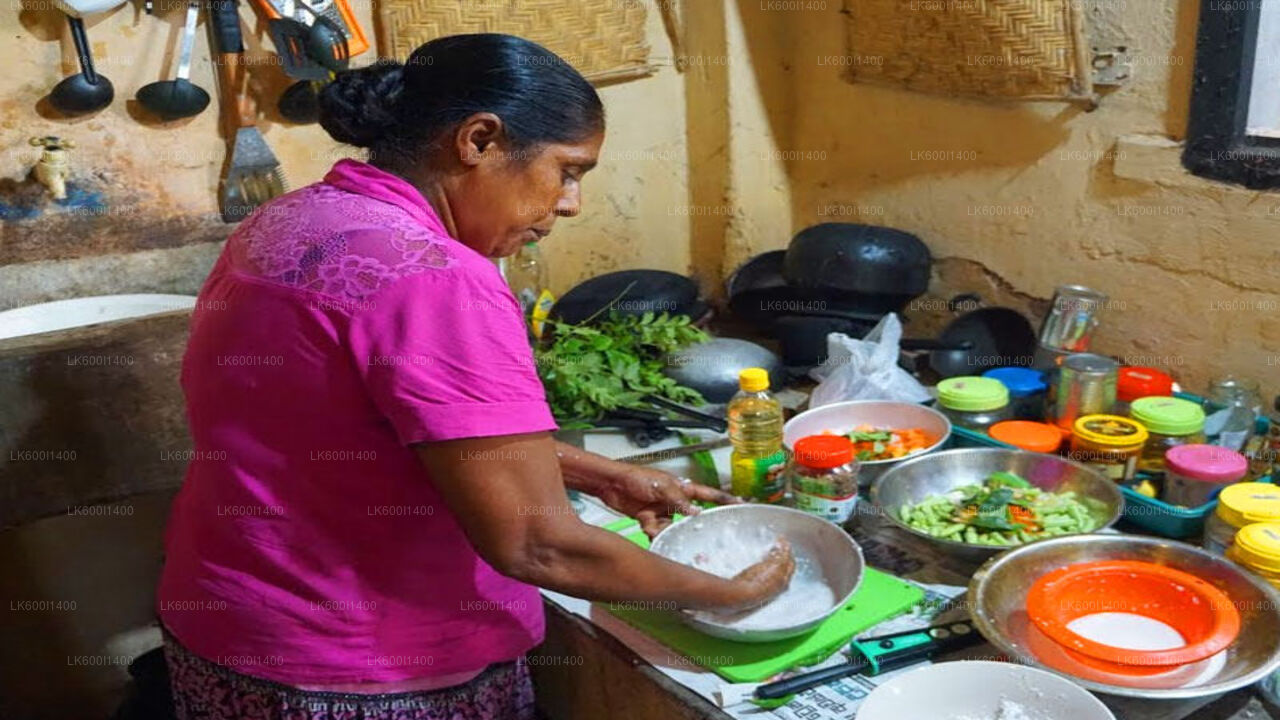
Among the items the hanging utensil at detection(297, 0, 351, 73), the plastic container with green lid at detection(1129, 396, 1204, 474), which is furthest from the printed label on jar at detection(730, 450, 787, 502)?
the hanging utensil at detection(297, 0, 351, 73)

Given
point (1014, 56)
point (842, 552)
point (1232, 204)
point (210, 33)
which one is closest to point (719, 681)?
point (842, 552)

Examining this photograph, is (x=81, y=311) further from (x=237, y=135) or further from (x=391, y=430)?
(x=391, y=430)

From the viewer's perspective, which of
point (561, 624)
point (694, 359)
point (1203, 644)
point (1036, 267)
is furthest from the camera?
point (1036, 267)

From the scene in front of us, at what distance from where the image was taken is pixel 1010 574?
1408 mm

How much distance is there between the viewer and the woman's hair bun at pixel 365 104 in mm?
1178

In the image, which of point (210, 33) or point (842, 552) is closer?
point (842, 552)

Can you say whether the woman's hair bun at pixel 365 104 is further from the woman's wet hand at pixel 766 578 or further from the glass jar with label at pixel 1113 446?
the glass jar with label at pixel 1113 446

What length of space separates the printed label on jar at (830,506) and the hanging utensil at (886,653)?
281mm

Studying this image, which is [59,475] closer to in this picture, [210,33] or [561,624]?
[561,624]

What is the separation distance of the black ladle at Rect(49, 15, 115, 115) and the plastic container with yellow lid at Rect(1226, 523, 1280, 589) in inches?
82.4

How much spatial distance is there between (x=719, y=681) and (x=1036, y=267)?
140cm

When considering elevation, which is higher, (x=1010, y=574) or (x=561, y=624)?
(x=1010, y=574)

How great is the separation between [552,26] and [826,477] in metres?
1.40

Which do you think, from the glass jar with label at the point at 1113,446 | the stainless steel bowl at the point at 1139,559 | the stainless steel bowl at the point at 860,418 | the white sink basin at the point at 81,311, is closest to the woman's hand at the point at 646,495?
the stainless steel bowl at the point at 860,418
